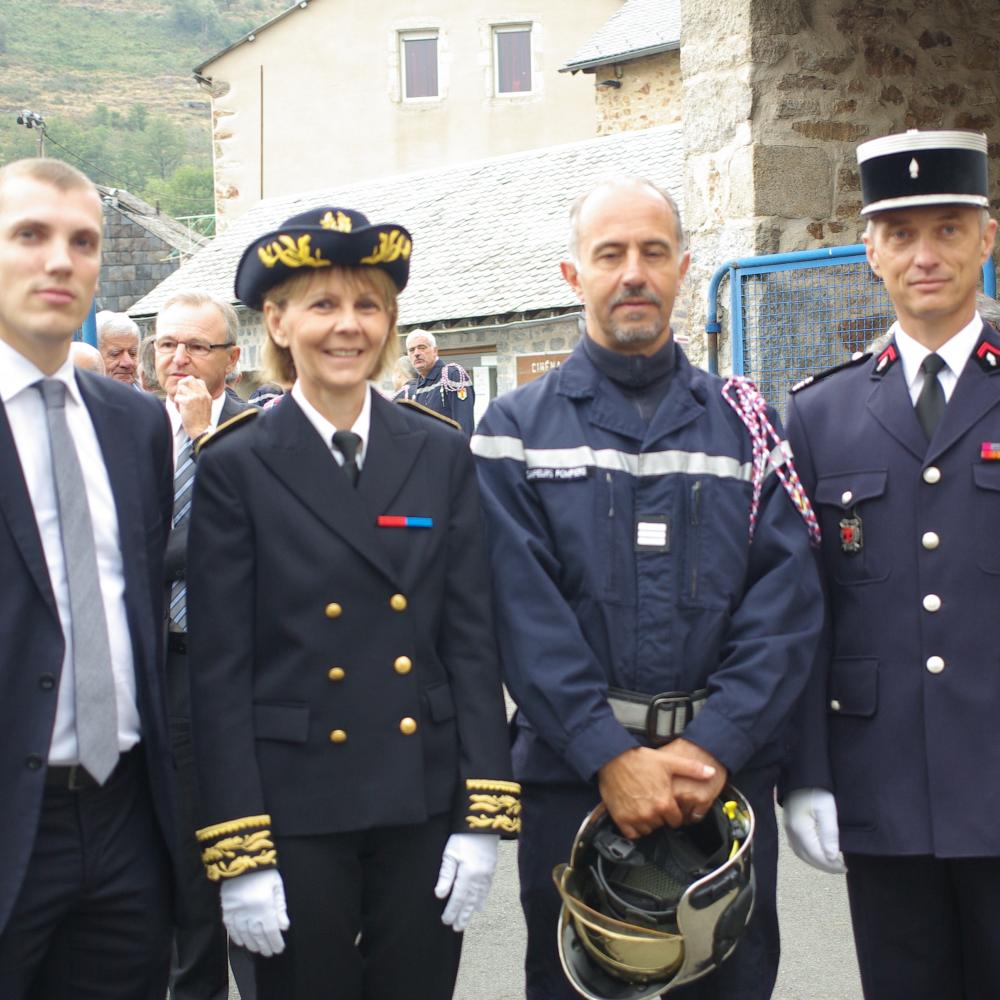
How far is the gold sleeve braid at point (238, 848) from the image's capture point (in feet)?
8.67

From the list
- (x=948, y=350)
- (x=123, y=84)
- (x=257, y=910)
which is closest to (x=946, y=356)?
(x=948, y=350)

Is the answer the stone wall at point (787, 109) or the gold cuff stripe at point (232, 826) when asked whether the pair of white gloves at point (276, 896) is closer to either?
the gold cuff stripe at point (232, 826)

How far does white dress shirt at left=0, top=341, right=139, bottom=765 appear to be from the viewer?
2.58 meters

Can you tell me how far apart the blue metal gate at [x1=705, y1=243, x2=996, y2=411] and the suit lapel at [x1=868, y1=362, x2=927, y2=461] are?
138 inches

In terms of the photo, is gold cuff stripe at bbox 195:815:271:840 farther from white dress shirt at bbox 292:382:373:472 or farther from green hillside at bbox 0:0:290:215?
green hillside at bbox 0:0:290:215

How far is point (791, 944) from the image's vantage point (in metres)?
4.61

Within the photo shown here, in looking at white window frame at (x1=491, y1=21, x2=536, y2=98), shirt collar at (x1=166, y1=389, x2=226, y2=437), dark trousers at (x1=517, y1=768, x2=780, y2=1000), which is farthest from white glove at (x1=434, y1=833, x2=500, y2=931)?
white window frame at (x1=491, y1=21, x2=536, y2=98)

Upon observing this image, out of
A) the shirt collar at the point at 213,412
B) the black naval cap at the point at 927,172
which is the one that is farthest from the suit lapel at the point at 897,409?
the shirt collar at the point at 213,412

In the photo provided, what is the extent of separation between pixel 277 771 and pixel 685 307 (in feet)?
17.3

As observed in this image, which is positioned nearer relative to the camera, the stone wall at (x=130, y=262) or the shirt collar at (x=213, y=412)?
the shirt collar at (x=213, y=412)

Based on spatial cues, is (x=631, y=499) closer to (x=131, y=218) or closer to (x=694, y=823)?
(x=694, y=823)

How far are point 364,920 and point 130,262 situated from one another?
30859mm

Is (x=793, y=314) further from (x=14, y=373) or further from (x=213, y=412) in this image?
(x=14, y=373)

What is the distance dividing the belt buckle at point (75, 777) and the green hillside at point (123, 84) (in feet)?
223
